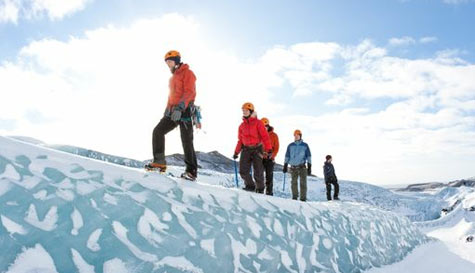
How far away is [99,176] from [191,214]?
3.26 feet

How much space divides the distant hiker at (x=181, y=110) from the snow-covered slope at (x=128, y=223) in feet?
2.90

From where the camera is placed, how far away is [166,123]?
17.7ft

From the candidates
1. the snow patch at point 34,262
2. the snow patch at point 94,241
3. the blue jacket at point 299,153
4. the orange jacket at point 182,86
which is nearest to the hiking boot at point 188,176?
the orange jacket at point 182,86

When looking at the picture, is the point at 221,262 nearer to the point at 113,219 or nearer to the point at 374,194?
the point at 113,219

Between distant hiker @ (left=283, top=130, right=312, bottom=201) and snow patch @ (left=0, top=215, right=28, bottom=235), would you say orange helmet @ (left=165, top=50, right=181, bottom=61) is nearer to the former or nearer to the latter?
snow patch @ (left=0, top=215, right=28, bottom=235)

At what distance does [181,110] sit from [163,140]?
470 mm

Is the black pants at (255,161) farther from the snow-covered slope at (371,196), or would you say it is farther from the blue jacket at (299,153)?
the snow-covered slope at (371,196)

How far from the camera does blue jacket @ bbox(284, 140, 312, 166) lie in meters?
10.2

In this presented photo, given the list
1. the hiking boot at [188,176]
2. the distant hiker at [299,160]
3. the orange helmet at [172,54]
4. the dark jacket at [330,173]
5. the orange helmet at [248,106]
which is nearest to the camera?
the hiking boot at [188,176]

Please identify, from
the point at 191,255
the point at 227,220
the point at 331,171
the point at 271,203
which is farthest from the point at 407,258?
the point at 191,255

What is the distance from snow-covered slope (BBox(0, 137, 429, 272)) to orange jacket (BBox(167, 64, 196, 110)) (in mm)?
1371

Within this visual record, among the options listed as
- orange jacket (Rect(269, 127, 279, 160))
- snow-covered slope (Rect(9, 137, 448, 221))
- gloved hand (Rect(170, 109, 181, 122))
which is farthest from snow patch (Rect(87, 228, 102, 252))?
snow-covered slope (Rect(9, 137, 448, 221))

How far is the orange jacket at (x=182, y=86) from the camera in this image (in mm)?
5410

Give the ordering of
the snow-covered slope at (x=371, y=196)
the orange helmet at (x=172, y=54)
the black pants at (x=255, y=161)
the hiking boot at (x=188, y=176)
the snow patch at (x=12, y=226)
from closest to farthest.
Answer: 1. the snow patch at (x=12, y=226)
2. the hiking boot at (x=188, y=176)
3. the orange helmet at (x=172, y=54)
4. the black pants at (x=255, y=161)
5. the snow-covered slope at (x=371, y=196)
